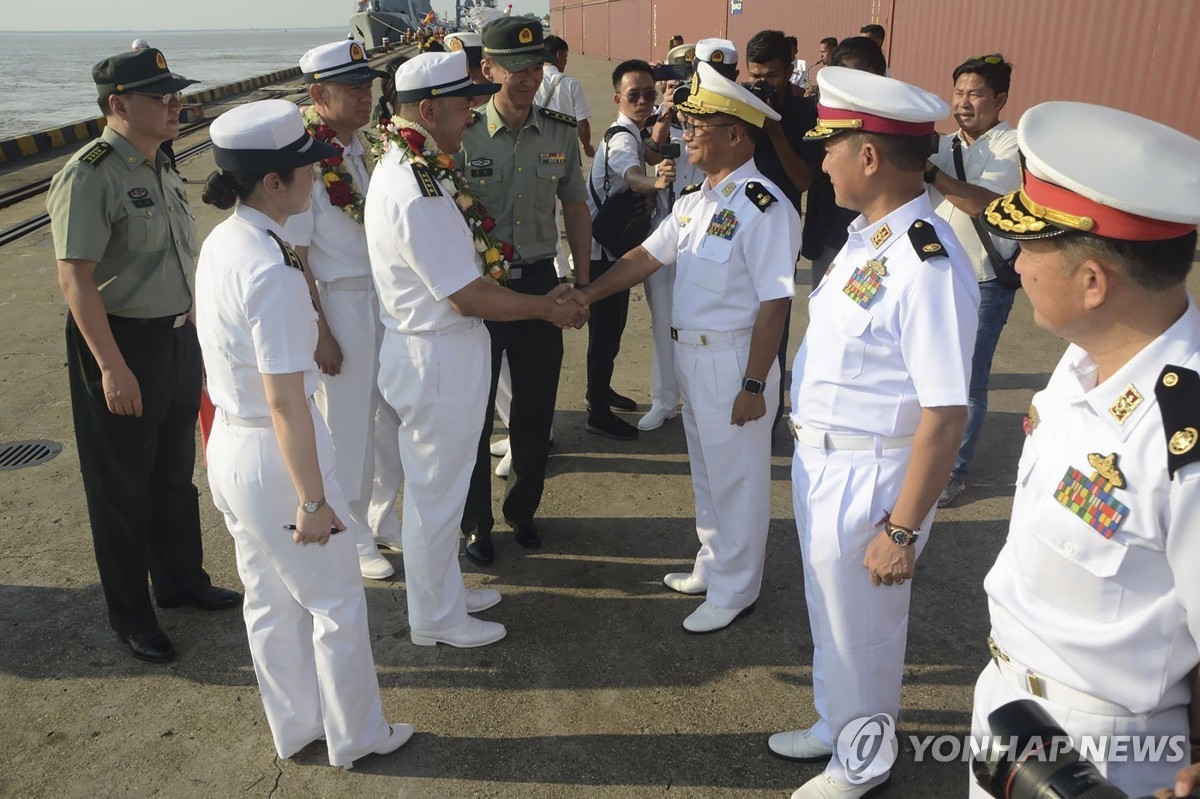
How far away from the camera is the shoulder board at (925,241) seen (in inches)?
88.4

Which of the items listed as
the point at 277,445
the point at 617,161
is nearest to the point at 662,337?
the point at 617,161

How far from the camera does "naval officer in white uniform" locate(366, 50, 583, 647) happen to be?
301 cm

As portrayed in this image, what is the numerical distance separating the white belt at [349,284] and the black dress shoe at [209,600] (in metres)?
1.44

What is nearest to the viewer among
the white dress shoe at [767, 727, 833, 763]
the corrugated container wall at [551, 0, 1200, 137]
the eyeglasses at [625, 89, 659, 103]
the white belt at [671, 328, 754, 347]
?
the white dress shoe at [767, 727, 833, 763]

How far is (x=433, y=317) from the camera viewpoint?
312cm

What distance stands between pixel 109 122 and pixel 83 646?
6.96 feet

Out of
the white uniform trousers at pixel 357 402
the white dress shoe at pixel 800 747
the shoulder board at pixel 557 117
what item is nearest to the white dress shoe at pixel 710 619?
the white dress shoe at pixel 800 747

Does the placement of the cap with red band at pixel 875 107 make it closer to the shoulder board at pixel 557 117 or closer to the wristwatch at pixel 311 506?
the wristwatch at pixel 311 506

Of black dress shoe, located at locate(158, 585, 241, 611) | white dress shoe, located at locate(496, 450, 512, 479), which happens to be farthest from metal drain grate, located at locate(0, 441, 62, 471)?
white dress shoe, located at locate(496, 450, 512, 479)

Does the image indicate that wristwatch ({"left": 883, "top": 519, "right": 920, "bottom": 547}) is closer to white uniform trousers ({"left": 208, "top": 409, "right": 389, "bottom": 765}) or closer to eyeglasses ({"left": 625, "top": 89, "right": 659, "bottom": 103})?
white uniform trousers ({"left": 208, "top": 409, "right": 389, "bottom": 765})

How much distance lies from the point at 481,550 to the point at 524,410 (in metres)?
0.71

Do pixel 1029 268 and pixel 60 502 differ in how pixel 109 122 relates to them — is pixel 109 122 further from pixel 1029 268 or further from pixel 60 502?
pixel 1029 268

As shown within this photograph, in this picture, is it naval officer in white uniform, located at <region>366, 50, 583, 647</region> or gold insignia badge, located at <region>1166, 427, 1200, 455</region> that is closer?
gold insignia badge, located at <region>1166, 427, 1200, 455</region>

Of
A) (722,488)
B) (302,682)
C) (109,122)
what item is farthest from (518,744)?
(109,122)
